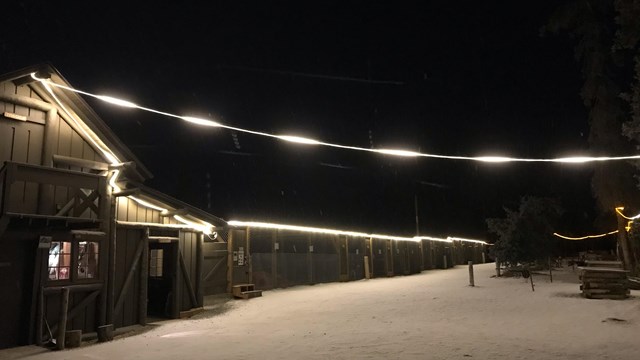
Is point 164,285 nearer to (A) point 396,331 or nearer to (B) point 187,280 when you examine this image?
(B) point 187,280

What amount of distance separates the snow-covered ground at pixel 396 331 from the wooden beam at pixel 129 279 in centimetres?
101

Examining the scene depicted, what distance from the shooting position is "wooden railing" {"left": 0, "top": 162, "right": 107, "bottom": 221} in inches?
353

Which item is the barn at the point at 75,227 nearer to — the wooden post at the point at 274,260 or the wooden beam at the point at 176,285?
the wooden beam at the point at 176,285

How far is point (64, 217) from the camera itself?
9.48m

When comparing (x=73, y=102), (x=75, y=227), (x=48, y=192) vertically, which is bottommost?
(x=75, y=227)

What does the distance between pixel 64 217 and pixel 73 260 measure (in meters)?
1.63

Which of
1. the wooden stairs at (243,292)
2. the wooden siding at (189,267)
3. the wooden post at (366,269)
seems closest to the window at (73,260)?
the wooden siding at (189,267)

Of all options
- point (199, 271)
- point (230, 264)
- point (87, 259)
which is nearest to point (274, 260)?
point (230, 264)

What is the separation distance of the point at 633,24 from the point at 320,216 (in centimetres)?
2061

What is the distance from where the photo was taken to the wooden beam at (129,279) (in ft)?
37.8

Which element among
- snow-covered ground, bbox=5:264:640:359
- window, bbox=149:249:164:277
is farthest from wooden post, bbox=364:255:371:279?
window, bbox=149:249:164:277

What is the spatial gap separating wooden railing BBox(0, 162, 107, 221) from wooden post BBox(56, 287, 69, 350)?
1.68 m

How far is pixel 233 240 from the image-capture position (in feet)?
65.6

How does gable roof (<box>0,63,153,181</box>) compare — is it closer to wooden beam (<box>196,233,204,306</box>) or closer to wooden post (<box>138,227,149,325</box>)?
wooden post (<box>138,227,149,325</box>)
